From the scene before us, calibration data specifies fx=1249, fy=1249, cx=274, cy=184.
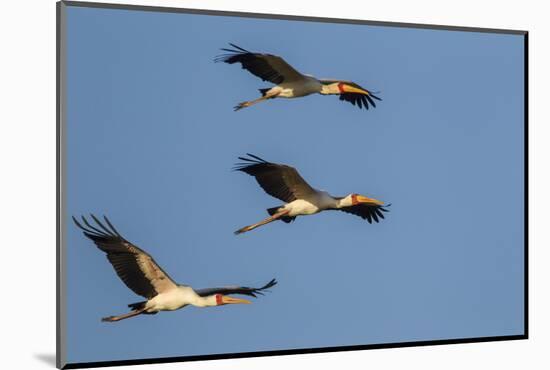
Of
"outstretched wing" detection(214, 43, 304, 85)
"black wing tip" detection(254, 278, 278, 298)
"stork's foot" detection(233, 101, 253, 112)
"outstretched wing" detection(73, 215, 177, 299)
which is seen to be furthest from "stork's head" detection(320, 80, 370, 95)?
"outstretched wing" detection(73, 215, 177, 299)

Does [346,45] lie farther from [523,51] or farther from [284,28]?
[523,51]

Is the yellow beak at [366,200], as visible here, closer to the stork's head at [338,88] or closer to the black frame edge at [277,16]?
the stork's head at [338,88]

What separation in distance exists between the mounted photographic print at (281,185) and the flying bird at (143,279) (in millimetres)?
10

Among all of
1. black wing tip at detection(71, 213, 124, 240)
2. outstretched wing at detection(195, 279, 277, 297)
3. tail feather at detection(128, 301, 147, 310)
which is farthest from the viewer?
outstretched wing at detection(195, 279, 277, 297)

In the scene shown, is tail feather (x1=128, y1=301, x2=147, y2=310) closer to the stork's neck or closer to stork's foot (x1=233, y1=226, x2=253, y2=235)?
stork's foot (x1=233, y1=226, x2=253, y2=235)

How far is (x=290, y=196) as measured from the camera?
6.74 meters

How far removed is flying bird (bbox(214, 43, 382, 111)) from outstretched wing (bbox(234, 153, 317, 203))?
1.01ft

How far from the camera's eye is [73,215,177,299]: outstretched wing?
6.25 m

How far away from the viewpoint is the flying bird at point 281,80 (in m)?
6.59

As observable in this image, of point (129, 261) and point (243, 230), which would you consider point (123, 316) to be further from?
point (243, 230)

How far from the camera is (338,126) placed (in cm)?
684

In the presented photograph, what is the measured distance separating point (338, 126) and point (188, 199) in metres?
0.96

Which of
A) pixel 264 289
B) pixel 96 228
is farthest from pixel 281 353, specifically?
pixel 96 228

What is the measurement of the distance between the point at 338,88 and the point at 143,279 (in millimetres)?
1501
